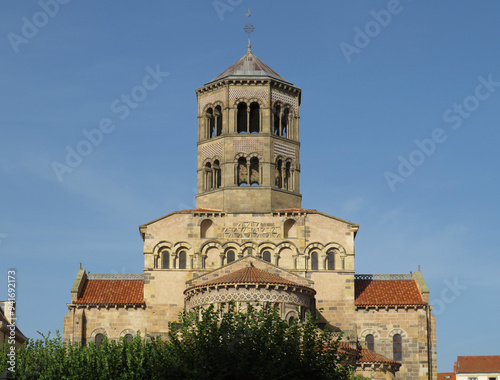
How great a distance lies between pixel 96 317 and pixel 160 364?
24.1 meters

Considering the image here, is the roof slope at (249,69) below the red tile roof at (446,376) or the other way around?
the other way around

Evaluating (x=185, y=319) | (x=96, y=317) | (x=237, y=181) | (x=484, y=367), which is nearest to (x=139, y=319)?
(x=96, y=317)

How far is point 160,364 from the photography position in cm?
A: 4162

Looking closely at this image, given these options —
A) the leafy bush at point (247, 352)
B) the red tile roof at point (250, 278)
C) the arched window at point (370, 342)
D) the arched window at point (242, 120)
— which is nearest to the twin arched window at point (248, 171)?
the arched window at point (242, 120)

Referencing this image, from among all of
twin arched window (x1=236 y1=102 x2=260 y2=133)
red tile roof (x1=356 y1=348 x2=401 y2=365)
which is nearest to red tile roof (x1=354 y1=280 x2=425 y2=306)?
red tile roof (x1=356 y1=348 x2=401 y2=365)

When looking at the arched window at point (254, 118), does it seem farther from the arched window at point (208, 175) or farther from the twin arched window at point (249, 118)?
the arched window at point (208, 175)

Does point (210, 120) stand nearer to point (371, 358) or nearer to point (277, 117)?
point (277, 117)

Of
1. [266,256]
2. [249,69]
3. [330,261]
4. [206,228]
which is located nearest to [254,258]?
[266,256]

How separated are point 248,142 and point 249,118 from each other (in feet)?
6.64

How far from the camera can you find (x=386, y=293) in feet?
217

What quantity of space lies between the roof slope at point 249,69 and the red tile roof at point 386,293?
17.0 m

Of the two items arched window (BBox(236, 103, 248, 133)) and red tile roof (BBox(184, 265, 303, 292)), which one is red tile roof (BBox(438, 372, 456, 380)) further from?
red tile roof (BBox(184, 265, 303, 292))

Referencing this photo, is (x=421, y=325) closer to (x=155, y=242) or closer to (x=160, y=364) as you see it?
(x=155, y=242)

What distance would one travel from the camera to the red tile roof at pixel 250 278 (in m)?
56.5
